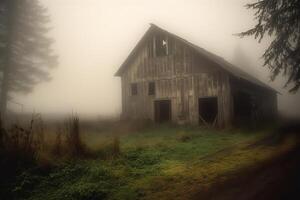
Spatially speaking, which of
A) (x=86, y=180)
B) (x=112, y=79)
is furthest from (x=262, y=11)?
(x=112, y=79)

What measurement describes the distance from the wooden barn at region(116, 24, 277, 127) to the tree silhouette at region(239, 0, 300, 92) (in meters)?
3.86

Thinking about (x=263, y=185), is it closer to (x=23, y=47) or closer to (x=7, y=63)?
(x=7, y=63)

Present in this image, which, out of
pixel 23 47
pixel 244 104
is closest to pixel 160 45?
pixel 244 104

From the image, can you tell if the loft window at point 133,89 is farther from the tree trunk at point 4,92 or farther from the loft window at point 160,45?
the tree trunk at point 4,92

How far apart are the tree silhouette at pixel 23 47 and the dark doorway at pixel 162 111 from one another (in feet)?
47.2

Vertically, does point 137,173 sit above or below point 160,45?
below

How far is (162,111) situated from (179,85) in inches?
141

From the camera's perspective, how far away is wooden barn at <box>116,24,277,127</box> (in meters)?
18.7

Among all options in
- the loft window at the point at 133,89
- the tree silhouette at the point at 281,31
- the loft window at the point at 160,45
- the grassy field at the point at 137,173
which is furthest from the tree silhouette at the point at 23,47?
the tree silhouette at the point at 281,31

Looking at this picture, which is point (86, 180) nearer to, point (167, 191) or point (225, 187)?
point (167, 191)

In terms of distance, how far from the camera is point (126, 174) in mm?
7035

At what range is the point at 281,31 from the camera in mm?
13805

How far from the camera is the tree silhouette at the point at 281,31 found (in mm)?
13011

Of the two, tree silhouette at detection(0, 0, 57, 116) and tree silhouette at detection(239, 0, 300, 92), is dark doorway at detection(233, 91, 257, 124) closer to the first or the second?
tree silhouette at detection(239, 0, 300, 92)
